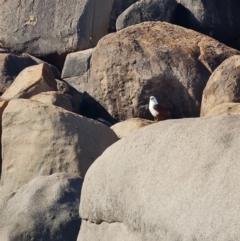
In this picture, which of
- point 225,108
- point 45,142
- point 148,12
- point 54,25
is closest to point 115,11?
point 54,25

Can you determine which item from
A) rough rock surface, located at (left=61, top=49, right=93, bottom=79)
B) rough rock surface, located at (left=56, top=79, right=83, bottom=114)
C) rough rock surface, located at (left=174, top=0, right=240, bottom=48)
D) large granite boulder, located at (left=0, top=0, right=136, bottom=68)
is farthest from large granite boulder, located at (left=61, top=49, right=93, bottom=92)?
rough rock surface, located at (left=174, top=0, right=240, bottom=48)

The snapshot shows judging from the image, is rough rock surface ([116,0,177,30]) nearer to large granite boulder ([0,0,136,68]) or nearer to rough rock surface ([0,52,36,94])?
large granite boulder ([0,0,136,68])

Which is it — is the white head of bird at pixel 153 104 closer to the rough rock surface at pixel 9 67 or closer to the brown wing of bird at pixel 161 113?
the brown wing of bird at pixel 161 113

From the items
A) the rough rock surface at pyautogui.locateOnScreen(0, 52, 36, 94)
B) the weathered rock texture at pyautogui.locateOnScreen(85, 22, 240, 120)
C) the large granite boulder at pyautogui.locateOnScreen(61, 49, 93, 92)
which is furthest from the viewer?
the large granite boulder at pyautogui.locateOnScreen(61, 49, 93, 92)

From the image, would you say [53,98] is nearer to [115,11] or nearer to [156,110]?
[156,110]

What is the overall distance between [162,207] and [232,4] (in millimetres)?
9046

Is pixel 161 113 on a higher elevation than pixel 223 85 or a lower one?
lower

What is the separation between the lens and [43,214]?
692 cm

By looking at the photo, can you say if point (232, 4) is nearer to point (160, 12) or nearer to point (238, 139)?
point (160, 12)

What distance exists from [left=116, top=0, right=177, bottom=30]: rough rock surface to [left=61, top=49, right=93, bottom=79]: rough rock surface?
0.73 meters

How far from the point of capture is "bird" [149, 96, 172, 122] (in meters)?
10.7

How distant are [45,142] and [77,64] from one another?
4607 millimetres

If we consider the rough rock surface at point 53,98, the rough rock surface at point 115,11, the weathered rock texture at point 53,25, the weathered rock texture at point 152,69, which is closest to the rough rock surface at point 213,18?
the rough rock surface at point 115,11

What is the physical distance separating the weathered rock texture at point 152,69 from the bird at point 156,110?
43cm
